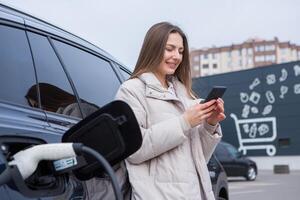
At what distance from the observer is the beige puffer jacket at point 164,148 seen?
7.91 ft

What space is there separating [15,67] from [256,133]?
3431 centimetres

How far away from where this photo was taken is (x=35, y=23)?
101 inches

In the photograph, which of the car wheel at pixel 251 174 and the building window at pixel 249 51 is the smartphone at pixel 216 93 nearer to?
the car wheel at pixel 251 174

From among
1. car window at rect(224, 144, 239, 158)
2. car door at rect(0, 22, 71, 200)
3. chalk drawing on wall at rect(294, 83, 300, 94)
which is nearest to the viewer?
car door at rect(0, 22, 71, 200)

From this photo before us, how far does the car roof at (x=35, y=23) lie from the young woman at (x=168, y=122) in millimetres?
456

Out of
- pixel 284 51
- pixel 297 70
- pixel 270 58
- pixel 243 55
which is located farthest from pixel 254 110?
pixel 284 51

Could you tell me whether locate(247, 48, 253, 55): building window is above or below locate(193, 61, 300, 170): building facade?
above

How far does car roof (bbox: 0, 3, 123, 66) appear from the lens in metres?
2.31

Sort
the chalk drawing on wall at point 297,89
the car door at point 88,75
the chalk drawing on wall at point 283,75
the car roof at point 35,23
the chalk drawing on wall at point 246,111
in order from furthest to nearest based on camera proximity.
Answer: the chalk drawing on wall at point 246,111 < the chalk drawing on wall at point 283,75 < the chalk drawing on wall at point 297,89 < the car door at point 88,75 < the car roof at point 35,23

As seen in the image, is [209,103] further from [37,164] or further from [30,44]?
[37,164]

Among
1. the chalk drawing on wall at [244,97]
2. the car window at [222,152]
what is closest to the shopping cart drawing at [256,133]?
the chalk drawing on wall at [244,97]

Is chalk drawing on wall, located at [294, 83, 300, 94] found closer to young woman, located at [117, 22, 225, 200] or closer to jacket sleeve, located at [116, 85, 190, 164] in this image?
young woman, located at [117, 22, 225, 200]

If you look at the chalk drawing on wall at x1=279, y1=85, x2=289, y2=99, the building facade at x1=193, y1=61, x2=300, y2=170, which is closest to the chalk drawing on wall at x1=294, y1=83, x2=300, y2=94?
the building facade at x1=193, y1=61, x2=300, y2=170

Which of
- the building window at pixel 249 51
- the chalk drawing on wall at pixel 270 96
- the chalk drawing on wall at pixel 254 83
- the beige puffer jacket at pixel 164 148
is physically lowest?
the beige puffer jacket at pixel 164 148
